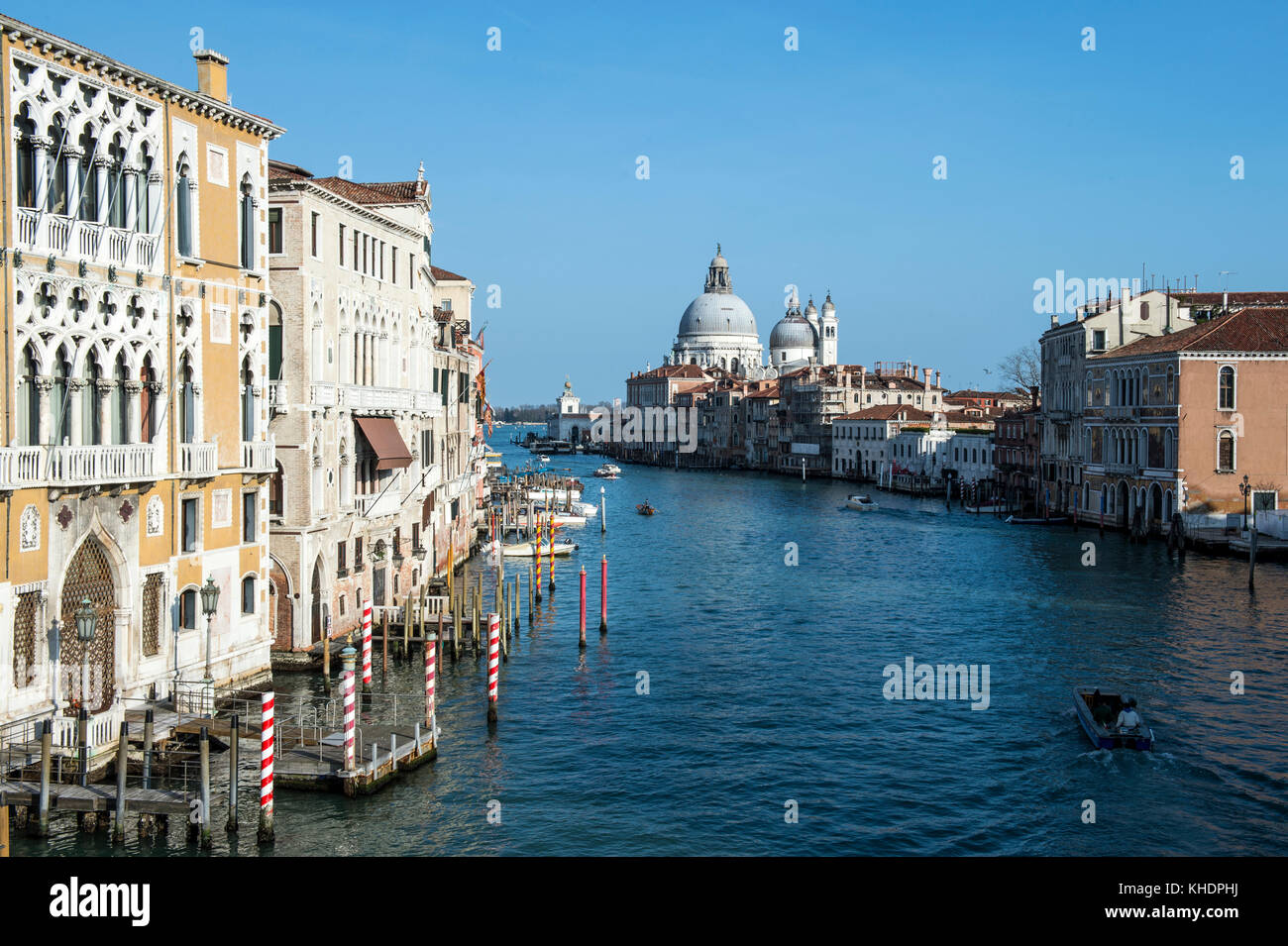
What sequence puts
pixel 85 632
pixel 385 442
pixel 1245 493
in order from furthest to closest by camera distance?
1. pixel 1245 493
2. pixel 385 442
3. pixel 85 632

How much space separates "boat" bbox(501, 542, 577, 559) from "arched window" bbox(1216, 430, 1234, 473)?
2188 cm

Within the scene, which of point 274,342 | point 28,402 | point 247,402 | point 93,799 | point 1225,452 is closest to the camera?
point 93,799

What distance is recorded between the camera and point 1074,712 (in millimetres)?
18641

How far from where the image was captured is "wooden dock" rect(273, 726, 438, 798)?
13.8 meters

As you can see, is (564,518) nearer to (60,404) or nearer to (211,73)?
(211,73)

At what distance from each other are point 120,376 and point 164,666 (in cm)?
367

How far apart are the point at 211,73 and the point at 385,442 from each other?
7.68 metres

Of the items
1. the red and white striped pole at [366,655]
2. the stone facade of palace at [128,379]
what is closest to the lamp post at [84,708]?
the stone facade of palace at [128,379]

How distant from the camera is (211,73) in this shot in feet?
55.2

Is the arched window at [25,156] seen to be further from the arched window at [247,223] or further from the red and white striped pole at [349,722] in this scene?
the red and white striped pole at [349,722]

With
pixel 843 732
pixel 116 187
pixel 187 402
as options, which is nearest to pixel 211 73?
pixel 116 187

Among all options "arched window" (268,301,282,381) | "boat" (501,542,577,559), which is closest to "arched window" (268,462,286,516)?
"arched window" (268,301,282,381)

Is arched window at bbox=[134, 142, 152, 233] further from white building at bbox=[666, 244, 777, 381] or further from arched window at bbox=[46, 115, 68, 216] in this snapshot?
white building at bbox=[666, 244, 777, 381]
